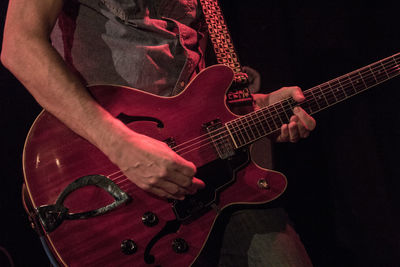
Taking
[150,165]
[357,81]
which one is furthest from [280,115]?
[150,165]

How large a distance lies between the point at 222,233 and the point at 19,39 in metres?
1.26

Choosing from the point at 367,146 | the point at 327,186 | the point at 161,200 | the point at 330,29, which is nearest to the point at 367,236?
the point at 327,186

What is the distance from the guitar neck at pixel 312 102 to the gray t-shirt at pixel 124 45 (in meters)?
0.39

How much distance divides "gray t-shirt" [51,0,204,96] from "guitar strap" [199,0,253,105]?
9.6 inches

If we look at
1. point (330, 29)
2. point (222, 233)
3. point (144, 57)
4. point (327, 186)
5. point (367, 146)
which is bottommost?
point (327, 186)

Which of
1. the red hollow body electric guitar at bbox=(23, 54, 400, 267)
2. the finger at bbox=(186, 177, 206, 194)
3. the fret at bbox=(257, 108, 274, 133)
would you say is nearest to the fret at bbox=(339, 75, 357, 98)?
the red hollow body electric guitar at bbox=(23, 54, 400, 267)

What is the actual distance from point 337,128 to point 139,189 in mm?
1898

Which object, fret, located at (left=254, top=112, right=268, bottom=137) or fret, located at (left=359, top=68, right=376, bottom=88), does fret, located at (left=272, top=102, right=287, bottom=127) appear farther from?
fret, located at (left=359, top=68, right=376, bottom=88)

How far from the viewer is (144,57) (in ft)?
3.89

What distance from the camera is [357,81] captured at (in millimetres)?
1362

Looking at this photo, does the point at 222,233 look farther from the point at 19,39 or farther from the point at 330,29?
the point at 330,29

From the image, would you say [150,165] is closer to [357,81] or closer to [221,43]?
[221,43]

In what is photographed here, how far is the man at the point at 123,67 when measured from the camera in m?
0.85

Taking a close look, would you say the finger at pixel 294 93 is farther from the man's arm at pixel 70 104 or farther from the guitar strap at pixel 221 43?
the man's arm at pixel 70 104
